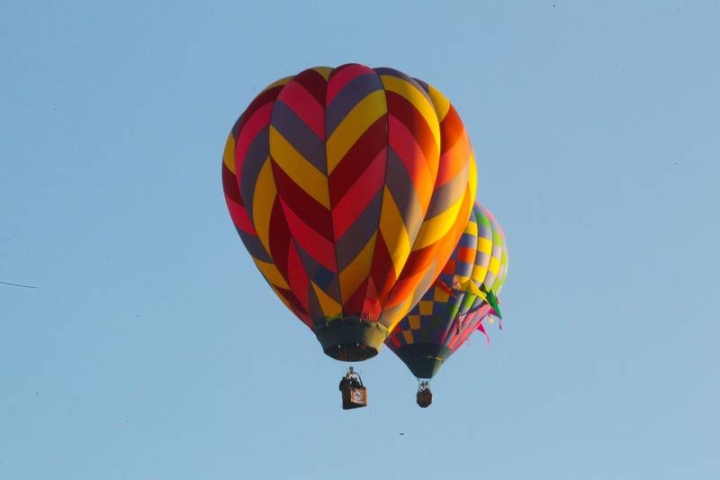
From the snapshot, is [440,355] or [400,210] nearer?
[400,210]

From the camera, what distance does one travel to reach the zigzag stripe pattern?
108 feet

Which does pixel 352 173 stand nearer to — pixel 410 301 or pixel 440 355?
pixel 410 301

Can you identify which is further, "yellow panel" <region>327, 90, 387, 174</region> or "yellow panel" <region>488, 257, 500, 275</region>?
"yellow panel" <region>488, 257, 500, 275</region>

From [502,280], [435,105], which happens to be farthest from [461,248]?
[435,105]

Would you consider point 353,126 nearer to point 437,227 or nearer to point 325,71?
point 325,71

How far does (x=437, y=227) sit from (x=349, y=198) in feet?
4.58

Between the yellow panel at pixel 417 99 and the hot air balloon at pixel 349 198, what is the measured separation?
0.02 metres

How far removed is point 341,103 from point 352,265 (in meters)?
2.28

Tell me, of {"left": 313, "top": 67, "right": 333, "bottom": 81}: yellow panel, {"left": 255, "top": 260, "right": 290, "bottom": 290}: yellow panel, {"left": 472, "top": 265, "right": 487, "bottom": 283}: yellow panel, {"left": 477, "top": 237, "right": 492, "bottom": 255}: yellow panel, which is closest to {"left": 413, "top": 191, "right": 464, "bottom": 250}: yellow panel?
Answer: {"left": 255, "top": 260, "right": 290, "bottom": 290}: yellow panel

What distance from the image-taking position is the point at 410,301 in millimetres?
28219

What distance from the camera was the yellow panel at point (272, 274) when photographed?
2797cm

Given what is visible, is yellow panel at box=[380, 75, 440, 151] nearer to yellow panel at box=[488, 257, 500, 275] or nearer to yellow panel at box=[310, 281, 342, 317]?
→ yellow panel at box=[310, 281, 342, 317]

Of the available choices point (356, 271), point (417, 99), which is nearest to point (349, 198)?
point (356, 271)

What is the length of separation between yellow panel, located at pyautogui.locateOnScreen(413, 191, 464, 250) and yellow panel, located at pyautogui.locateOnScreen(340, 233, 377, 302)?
71cm
